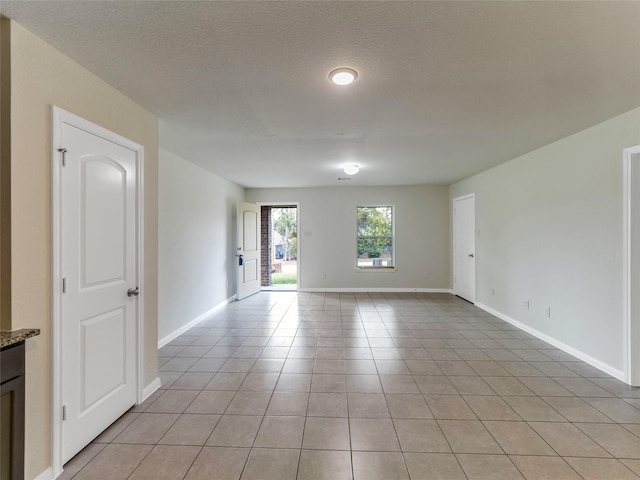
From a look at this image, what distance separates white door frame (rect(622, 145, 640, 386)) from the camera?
2531 millimetres

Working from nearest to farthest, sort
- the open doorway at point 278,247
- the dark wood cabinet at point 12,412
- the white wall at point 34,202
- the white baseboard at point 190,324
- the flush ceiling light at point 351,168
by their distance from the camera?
the dark wood cabinet at point 12,412
the white wall at point 34,202
the white baseboard at point 190,324
the flush ceiling light at point 351,168
the open doorway at point 278,247

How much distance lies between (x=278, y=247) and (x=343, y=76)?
7967 mm

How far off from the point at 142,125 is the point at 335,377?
2767 millimetres

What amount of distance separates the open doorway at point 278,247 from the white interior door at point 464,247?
150 inches

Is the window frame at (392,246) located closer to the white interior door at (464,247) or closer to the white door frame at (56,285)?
the white interior door at (464,247)

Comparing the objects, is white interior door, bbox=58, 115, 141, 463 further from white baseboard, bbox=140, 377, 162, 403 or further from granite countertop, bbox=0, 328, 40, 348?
granite countertop, bbox=0, 328, 40, 348

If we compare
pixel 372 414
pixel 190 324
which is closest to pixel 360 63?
pixel 372 414

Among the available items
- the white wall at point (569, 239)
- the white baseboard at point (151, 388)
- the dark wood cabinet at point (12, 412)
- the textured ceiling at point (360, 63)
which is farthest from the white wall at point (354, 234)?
the dark wood cabinet at point (12, 412)

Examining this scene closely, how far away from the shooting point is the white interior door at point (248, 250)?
599 cm

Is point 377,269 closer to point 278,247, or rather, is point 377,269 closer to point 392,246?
point 392,246

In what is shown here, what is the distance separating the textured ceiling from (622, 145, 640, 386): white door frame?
21.3 inches

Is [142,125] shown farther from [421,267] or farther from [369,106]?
[421,267]

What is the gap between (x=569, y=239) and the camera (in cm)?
321

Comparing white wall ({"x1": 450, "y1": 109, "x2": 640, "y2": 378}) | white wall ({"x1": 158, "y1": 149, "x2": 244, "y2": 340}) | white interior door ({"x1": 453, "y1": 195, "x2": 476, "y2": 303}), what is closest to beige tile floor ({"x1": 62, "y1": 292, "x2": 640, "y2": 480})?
white wall ({"x1": 450, "y1": 109, "x2": 640, "y2": 378})
